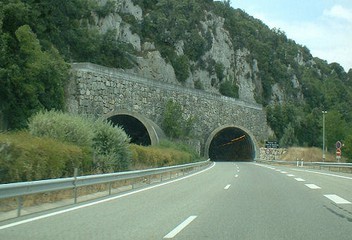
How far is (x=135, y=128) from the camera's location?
56938mm

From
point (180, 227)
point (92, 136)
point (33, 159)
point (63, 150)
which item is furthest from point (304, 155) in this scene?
point (180, 227)

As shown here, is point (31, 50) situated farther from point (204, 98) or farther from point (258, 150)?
point (258, 150)

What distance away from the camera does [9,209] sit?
12.2 metres

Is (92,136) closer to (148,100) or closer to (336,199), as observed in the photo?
(336,199)

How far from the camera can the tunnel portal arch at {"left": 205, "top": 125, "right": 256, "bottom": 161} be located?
257 ft

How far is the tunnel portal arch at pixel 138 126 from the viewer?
49.8 metres

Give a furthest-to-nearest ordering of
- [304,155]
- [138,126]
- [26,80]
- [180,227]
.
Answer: [304,155] < [138,126] < [26,80] < [180,227]

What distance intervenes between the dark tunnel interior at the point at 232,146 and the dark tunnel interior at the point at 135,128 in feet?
79.1

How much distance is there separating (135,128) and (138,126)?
0.99 metres

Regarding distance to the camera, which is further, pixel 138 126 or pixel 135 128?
pixel 135 128

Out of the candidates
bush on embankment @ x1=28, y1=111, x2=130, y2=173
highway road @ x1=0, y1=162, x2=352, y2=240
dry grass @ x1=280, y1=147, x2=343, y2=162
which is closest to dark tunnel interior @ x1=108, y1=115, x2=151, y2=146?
dry grass @ x1=280, y1=147, x2=343, y2=162

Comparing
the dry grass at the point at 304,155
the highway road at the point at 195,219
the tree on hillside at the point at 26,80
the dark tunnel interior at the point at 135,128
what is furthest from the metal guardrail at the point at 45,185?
the dry grass at the point at 304,155

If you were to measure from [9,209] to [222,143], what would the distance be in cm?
8326

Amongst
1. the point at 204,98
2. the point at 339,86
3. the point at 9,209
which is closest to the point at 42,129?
the point at 9,209
